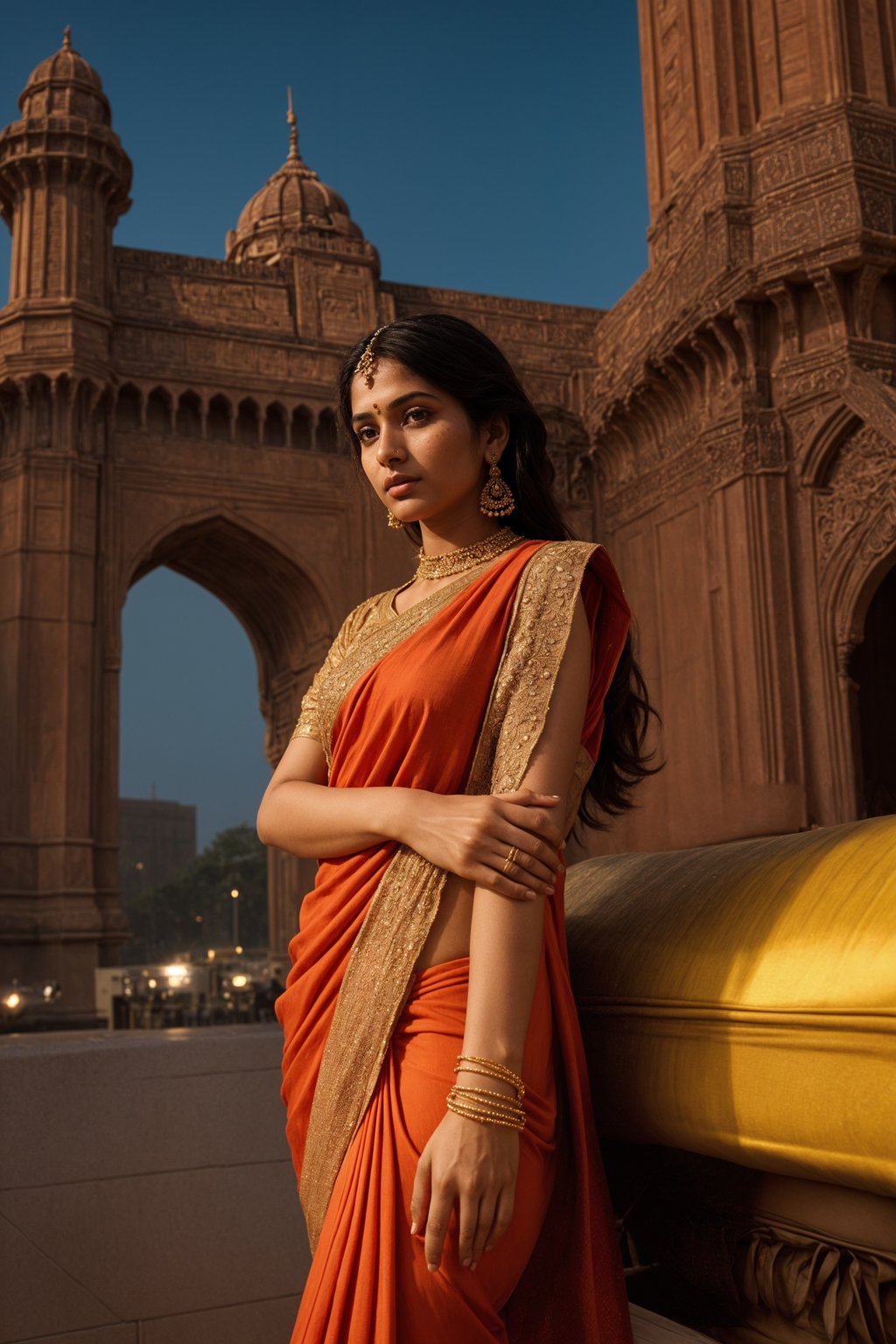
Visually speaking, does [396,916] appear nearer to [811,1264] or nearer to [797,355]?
[811,1264]

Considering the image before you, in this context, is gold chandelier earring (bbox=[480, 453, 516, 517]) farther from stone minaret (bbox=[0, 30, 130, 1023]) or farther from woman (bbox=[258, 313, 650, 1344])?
stone minaret (bbox=[0, 30, 130, 1023])

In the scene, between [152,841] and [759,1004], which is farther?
[152,841]

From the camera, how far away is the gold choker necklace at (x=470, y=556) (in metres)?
1.47

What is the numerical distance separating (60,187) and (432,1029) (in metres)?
14.5

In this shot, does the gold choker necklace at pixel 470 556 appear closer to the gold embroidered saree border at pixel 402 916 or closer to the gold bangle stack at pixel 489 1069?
the gold embroidered saree border at pixel 402 916

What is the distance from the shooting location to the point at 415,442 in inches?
56.3

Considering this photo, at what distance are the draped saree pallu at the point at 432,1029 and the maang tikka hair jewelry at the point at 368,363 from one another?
0.28 meters

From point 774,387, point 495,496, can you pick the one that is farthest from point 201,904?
point 495,496

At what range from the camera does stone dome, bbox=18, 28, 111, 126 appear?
1379 cm

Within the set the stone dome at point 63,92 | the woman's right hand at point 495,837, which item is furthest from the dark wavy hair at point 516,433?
the stone dome at point 63,92

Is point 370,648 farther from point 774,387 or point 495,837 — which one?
point 774,387

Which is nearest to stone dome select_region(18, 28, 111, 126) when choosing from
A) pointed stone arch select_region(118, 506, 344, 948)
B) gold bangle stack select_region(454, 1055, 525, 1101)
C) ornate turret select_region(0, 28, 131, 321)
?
ornate turret select_region(0, 28, 131, 321)

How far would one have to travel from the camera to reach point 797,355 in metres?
10.1

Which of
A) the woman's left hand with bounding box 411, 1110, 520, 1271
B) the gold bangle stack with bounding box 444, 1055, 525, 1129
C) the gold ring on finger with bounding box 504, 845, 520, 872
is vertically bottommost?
the woman's left hand with bounding box 411, 1110, 520, 1271
